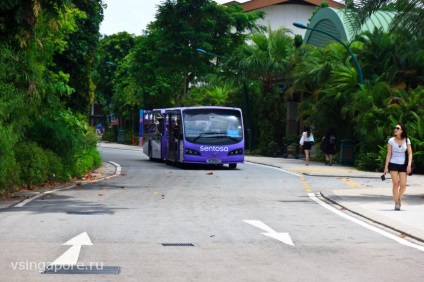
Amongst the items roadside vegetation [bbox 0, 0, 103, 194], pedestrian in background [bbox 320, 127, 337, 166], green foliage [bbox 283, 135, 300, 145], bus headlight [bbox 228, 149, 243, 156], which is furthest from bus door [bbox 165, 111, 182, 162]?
green foliage [bbox 283, 135, 300, 145]

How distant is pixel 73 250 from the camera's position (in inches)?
447

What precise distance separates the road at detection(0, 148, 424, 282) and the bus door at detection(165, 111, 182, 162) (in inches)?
665

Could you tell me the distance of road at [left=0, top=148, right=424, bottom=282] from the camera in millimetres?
9789

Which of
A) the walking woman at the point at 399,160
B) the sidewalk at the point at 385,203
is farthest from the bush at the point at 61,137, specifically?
the walking woman at the point at 399,160

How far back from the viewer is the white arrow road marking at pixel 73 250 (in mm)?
10338

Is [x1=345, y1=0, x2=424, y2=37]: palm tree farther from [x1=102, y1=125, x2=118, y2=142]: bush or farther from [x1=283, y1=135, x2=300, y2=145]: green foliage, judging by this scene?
[x1=102, y1=125, x2=118, y2=142]: bush

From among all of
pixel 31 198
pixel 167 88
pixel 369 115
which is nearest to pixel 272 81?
pixel 167 88

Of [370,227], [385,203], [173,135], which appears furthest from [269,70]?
[370,227]

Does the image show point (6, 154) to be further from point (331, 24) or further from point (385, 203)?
point (331, 24)

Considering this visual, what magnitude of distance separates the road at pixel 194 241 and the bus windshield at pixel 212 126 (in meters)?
15.7

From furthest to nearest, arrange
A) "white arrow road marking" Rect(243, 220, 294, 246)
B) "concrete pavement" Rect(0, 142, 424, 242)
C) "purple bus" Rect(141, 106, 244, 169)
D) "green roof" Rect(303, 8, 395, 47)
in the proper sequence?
1. "green roof" Rect(303, 8, 395, 47)
2. "purple bus" Rect(141, 106, 244, 169)
3. "concrete pavement" Rect(0, 142, 424, 242)
4. "white arrow road marking" Rect(243, 220, 294, 246)

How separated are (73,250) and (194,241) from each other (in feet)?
6.60

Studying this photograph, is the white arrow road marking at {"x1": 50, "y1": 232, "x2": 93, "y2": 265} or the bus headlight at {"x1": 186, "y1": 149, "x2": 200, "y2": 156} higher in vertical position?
Answer: the bus headlight at {"x1": 186, "y1": 149, "x2": 200, "y2": 156}

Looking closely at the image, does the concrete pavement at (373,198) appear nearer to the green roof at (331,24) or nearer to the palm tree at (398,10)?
the palm tree at (398,10)
